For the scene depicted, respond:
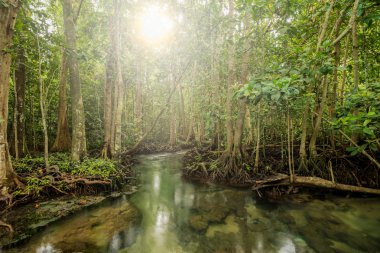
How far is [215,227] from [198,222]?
0.54 metres

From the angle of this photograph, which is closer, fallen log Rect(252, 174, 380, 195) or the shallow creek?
the shallow creek

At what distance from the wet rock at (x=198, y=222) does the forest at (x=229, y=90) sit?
2.28 m

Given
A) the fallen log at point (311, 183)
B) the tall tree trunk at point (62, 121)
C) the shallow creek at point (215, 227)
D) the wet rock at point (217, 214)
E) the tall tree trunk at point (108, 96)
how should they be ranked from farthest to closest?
1. the tall tree trunk at point (108, 96)
2. the tall tree trunk at point (62, 121)
3. the fallen log at point (311, 183)
4. the wet rock at point (217, 214)
5. the shallow creek at point (215, 227)

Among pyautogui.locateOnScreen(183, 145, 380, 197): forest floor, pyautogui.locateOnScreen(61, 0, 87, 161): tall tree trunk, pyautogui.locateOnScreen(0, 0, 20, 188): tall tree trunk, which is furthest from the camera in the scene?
pyautogui.locateOnScreen(61, 0, 87, 161): tall tree trunk

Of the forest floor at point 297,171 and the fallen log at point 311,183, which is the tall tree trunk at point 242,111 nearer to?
the forest floor at point 297,171

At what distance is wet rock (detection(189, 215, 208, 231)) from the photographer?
527cm

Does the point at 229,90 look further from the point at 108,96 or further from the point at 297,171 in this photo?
the point at 108,96

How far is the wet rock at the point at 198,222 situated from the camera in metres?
5.27

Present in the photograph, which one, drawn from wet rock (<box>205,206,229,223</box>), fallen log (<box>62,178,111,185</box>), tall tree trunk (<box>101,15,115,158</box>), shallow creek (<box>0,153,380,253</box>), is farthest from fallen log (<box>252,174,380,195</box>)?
tall tree trunk (<box>101,15,115,158</box>)

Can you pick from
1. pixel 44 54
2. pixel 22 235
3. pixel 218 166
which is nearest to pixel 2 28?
pixel 44 54

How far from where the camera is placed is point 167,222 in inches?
225

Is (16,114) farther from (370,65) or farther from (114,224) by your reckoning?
(370,65)

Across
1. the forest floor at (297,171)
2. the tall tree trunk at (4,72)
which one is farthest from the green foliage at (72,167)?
the forest floor at (297,171)

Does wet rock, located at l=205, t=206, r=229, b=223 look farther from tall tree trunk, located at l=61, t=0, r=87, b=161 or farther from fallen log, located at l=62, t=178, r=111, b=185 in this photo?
tall tree trunk, located at l=61, t=0, r=87, b=161
